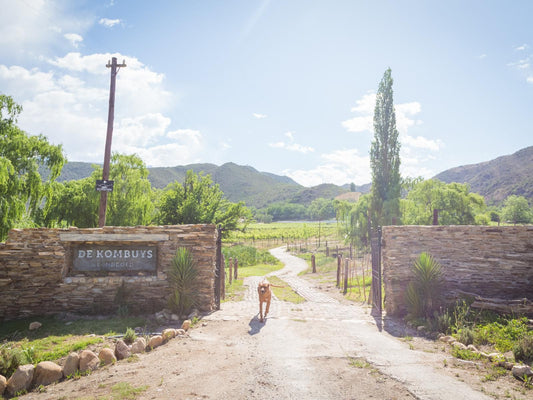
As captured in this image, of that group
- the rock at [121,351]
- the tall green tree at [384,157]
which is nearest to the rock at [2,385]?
the rock at [121,351]

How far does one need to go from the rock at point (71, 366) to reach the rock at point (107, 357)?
0.38 meters

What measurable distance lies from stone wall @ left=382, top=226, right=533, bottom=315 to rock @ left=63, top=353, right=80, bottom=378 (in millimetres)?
8014

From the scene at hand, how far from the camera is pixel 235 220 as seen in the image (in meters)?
16.4

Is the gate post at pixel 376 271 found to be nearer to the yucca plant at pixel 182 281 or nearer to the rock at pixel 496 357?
the rock at pixel 496 357

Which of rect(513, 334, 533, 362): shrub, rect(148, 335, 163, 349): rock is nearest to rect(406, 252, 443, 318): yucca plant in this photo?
rect(513, 334, 533, 362): shrub

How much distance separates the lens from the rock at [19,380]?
15.0 feet

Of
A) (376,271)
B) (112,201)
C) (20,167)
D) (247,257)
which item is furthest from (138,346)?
(247,257)

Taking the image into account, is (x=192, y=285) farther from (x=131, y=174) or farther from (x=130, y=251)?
(x=131, y=174)

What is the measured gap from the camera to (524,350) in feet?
17.9

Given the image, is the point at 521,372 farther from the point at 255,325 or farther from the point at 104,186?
the point at 104,186

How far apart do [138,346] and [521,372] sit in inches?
264

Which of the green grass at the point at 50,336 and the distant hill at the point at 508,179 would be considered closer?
the green grass at the point at 50,336

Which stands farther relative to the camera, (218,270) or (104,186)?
(104,186)

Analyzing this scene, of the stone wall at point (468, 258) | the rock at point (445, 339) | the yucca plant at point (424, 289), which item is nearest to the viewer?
the rock at point (445, 339)
